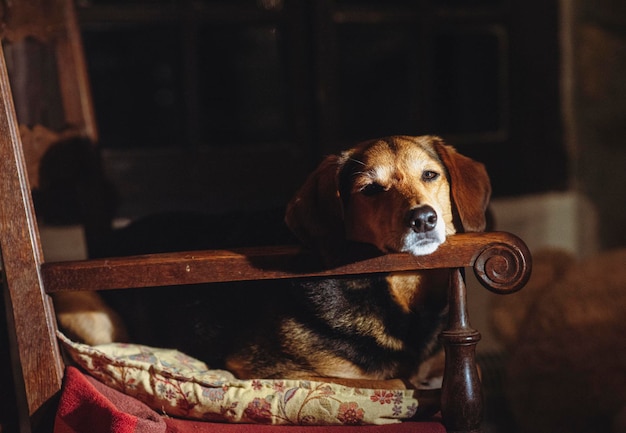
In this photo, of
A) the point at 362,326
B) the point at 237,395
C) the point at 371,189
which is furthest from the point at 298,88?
the point at 237,395

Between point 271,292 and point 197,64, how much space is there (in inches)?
42.4

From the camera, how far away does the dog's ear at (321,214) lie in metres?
1.25

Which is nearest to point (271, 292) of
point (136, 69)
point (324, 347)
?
point (324, 347)

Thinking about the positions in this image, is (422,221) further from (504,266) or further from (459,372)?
(459,372)

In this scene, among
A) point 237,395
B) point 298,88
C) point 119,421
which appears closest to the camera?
point 119,421

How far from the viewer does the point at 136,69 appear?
2.46m

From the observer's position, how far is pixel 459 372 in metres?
1.18

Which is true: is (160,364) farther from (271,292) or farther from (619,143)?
(619,143)

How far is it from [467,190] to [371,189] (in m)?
0.19

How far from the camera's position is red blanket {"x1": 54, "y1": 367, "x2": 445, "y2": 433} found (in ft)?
3.83

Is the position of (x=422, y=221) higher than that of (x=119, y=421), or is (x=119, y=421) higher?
(x=422, y=221)

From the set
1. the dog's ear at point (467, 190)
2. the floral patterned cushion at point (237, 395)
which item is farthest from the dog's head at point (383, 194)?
the floral patterned cushion at point (237, 395)

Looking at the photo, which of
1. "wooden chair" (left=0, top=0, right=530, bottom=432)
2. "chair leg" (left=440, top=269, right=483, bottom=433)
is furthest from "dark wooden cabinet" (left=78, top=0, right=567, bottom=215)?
"chair leg" (left=440, top=269, right=483, bottom=433)

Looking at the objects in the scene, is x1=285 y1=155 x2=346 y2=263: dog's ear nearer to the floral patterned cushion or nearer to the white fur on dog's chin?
the white fur on dog's chin
